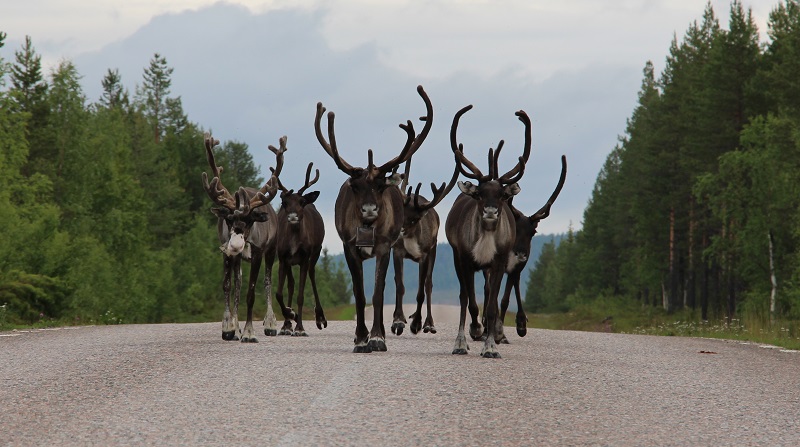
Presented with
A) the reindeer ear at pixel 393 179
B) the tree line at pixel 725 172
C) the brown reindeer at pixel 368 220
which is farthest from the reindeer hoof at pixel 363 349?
the tree line at pixel 725 172

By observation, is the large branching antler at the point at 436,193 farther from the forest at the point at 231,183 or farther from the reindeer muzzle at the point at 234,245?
the forest at the point at 231,183

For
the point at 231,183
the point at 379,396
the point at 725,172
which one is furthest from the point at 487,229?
the point at 231,183

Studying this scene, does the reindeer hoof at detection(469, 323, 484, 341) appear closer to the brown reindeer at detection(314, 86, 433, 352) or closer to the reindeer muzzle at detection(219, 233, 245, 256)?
the brown reindeer at detection(314, 86, 433, 352)

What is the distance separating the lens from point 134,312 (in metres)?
46.0

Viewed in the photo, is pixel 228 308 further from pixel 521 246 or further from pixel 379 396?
pixel 379 396

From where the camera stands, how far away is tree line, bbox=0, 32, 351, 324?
30.1 meters

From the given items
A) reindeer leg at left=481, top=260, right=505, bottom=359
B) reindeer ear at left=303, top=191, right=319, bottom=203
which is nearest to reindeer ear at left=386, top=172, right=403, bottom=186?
reindeer leg at left=481, top=260, right=505, bottom=359

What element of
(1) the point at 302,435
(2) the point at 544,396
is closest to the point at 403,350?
(2) the point at 544,396

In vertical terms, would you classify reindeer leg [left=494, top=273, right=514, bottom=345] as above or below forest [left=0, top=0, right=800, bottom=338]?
below

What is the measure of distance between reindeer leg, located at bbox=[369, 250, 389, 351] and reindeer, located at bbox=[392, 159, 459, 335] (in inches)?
91.3

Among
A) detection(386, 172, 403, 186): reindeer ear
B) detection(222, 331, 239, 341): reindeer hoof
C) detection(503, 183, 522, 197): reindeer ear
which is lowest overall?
detection(222, 331, 239, 341): reindeer hoof

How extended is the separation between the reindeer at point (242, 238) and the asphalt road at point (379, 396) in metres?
0.84

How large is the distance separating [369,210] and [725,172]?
3464 cm

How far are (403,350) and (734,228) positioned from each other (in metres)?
35.6
